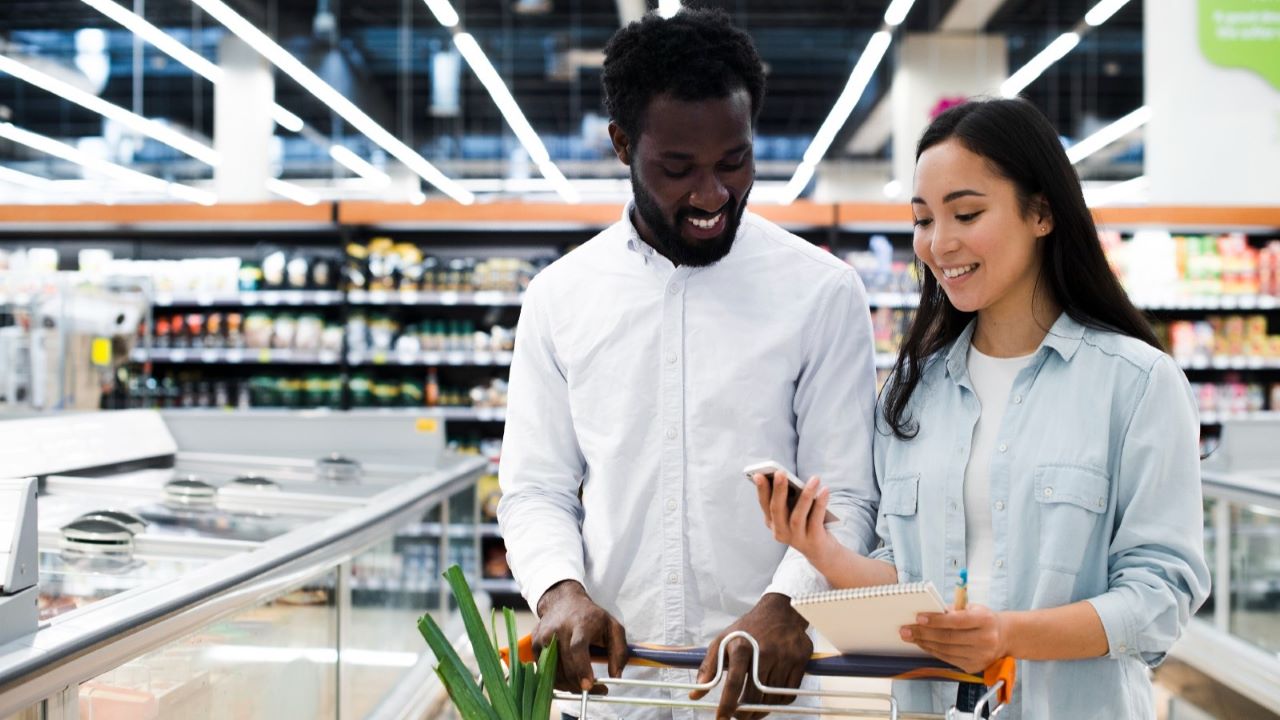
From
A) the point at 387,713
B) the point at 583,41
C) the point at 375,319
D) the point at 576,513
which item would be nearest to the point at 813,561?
the point at 576,513

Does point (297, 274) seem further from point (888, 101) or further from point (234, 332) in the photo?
point (888, 101)

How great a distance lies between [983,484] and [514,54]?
A: 15706 mm

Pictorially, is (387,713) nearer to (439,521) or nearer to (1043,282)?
(439,521)

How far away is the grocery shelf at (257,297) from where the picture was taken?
7010 millimetres

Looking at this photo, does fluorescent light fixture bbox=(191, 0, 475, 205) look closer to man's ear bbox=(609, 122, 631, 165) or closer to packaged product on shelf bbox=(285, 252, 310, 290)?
packaged product on shelf bbox=(285, 252, 310, 290)

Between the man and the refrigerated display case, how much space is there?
2.45 feet

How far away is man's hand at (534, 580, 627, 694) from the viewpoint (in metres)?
1.29

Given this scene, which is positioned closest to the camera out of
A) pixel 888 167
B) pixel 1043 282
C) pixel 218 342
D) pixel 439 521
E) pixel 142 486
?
pixel 1043 282

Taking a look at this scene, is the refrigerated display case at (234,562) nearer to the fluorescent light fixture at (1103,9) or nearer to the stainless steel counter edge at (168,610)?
the stainless steel counter edge at (168,610)

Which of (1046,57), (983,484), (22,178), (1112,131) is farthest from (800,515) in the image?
(22,178)

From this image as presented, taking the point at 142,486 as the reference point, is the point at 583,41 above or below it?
above

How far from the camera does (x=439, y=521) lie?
13.6 ft

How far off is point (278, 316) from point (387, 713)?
14.3 feet

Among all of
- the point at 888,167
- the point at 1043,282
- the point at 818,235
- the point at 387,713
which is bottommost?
the point at 387,713
